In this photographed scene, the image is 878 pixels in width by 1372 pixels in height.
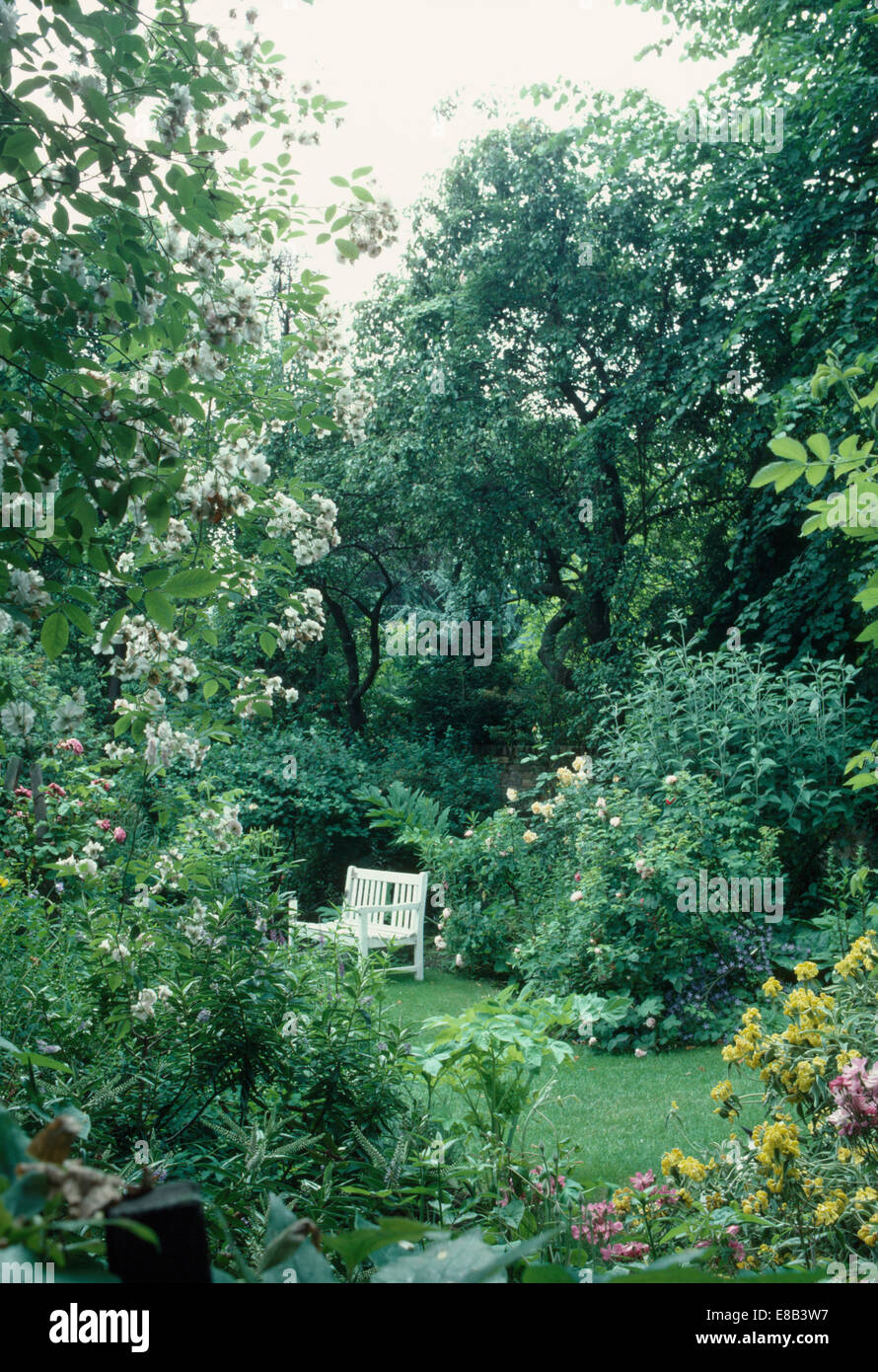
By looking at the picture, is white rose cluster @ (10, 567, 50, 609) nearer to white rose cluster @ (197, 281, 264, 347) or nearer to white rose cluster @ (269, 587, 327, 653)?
white rose cluster @ (197, 281, 264, 347)

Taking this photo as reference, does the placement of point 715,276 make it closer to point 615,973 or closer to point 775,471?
point 615,973

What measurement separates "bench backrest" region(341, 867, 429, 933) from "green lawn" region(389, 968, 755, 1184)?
7.78 ft

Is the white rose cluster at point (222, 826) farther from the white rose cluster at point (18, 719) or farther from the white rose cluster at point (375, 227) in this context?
the white rose cluster at point (375, 227)

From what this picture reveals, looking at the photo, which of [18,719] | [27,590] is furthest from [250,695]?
[27,590]

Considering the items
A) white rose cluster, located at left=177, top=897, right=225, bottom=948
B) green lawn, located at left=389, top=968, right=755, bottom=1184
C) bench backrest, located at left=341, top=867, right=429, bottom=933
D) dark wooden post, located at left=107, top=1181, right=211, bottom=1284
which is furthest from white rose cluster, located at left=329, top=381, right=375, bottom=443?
bench backrest, located at left=341, top=867, right=429, bottom=933

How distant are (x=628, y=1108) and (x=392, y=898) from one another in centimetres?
449

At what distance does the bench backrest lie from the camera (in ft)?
23.9

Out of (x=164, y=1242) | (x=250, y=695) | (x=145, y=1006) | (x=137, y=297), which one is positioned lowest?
(x=145, y=1006)

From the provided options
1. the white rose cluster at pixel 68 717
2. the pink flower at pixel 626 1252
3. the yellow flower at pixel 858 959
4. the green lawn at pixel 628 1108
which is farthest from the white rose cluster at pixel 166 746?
the yellow flower at pixel 858 959

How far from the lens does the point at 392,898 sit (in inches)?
328

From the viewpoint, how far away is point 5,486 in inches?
63.4

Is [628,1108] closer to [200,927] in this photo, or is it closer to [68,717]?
[200,927]
